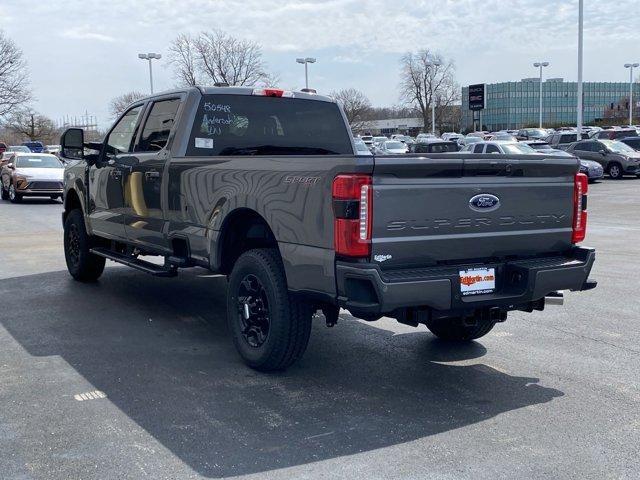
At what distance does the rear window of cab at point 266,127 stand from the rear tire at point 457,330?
1977 millimetres

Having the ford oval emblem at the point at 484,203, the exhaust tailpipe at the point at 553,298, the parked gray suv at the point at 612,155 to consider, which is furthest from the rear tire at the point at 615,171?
the ford oval emblem at the point at 484,203

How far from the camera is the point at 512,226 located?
16.9ft

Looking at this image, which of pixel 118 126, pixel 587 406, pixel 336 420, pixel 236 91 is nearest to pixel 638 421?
pixel 587 406

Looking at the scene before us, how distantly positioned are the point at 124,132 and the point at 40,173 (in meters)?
16.9

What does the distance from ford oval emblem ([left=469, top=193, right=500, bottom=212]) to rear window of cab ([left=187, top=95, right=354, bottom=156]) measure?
8.32ft

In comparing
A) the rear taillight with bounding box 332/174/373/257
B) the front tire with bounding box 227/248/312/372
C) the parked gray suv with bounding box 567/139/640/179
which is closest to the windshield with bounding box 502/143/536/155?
the parked gray suv with bounding box 567/139/640/179

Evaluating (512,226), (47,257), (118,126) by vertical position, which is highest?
(118,126)

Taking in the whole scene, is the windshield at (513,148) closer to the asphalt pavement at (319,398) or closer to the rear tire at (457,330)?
the asphalt pavement at (319,398)

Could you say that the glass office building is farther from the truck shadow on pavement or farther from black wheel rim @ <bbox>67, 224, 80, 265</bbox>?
the truck shadow on pavement

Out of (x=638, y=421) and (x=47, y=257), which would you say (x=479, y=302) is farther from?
(x=47, y=257)

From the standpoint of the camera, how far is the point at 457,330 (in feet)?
21.0

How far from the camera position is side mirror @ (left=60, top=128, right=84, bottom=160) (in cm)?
837

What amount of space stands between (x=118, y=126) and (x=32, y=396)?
3.99 m

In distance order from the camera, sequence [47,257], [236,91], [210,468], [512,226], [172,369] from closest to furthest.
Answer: [210,468], [512,226], [172,369], [236,91], [47,257]
